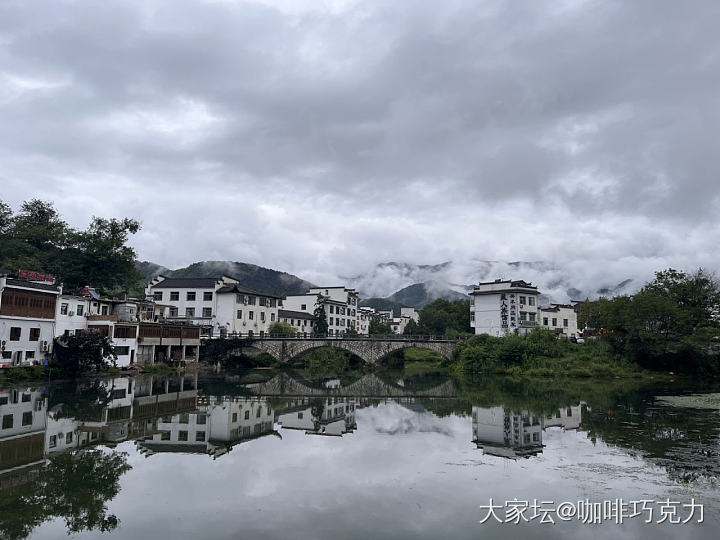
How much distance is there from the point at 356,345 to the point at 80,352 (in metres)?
27.0

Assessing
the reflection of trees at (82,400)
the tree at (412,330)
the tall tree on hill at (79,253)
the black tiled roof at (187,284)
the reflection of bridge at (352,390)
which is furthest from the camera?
the tree at (412,330)

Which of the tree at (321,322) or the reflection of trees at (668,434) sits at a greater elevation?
the tree at (321,322)

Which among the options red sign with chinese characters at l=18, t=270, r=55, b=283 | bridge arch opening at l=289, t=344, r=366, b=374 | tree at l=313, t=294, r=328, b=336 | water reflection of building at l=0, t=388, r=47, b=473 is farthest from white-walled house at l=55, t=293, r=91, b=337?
tree at l=313, t=294, r=328, b=336

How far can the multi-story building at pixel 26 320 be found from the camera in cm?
3409

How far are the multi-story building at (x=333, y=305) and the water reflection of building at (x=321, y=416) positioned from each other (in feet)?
159

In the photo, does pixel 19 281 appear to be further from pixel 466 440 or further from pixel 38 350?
pixel 466 440

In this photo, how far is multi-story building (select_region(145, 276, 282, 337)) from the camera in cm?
6062

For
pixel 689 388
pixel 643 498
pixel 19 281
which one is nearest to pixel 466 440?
pixel 643 498

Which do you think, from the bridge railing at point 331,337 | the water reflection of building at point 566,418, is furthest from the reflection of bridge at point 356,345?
the water reflection of building at point 566,418

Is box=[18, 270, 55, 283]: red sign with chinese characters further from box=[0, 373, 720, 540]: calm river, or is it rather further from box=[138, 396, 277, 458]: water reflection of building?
box=[138, 396, 277, 458]: water reflection of building

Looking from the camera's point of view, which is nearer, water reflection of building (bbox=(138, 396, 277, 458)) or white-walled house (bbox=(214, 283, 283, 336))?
water reflection of building (bbox=(138, 396, 277, 458))

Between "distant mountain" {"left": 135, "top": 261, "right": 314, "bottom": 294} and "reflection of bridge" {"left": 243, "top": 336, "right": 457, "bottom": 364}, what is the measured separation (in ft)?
364

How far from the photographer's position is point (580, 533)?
9047mm

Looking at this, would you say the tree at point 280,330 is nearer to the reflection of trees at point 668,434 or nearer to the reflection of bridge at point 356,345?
the reflection of bridge at point 356,345
